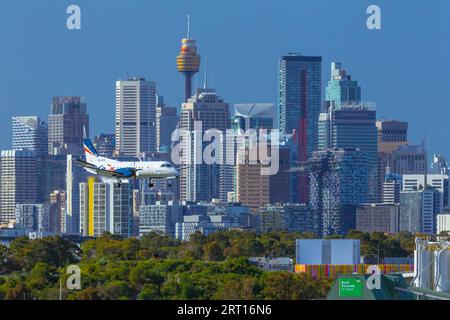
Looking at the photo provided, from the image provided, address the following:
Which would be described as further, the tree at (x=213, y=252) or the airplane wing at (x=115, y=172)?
the tree at (x=213, y=252)

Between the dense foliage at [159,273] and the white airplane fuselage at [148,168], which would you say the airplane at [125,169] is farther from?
the dense foliage at [159,273]

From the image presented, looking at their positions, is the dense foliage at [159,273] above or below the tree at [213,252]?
above

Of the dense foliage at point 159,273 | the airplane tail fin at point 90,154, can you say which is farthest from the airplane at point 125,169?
the dense foliage at point 159,273

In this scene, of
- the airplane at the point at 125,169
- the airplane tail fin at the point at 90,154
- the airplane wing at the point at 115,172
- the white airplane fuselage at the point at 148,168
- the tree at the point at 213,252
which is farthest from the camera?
the tree at the point at 213,252

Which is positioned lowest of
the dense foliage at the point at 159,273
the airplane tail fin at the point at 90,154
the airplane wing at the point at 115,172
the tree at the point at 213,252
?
the tree at the point at 213,252

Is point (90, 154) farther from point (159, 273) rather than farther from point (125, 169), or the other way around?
point (159, 273)

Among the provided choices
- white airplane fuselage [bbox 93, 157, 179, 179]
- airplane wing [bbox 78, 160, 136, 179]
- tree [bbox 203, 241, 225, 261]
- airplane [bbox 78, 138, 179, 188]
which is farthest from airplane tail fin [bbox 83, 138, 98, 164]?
tree [bbox 203, 241, 225, 261]

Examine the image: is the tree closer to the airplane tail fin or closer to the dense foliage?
the dense foliage

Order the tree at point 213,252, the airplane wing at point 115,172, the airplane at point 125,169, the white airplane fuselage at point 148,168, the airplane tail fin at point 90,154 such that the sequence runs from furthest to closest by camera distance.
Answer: the tree at point 213,252 → the airplane tail fin at point 90,154 → the white airplane fuselage at point 148,168 → the airplane at point 125,169 → the airplane wing at point 115,172

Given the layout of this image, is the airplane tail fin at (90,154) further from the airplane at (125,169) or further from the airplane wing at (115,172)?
the airplane wing at (115,172)
